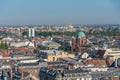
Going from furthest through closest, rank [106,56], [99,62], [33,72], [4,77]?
[106,56] → [99,62] → [33,72] → [4,77]

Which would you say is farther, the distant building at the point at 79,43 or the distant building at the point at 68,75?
the distant building at the point at 79,43

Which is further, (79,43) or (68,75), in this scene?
(79,43)

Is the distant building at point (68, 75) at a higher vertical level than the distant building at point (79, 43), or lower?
higher

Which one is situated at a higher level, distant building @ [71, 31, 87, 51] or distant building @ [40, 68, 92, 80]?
distant building @ [40, 68, 92, 80]

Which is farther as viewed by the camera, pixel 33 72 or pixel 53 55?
pixel 53 55

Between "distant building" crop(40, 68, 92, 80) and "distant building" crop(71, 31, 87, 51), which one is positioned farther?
"distant building" crop(71, 31, 87, 51)

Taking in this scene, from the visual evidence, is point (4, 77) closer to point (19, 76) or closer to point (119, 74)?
point (19, 76)

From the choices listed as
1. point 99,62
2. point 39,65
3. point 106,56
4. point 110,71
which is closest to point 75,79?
point 110,71

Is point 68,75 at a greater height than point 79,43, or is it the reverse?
point 68,75

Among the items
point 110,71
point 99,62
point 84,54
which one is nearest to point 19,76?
point 110,71

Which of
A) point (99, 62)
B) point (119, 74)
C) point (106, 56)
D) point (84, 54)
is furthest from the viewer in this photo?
point (84, 54)
